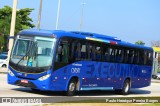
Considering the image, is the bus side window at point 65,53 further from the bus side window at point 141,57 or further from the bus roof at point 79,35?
the bus side window at point 141,57

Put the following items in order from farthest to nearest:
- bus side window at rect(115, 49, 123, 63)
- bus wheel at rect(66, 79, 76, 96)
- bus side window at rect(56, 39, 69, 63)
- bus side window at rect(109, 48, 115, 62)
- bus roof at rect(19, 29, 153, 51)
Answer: bus side window at rect(115, 49, 123, 63) → bus side window at rect(109, 48, 115, 62) → bus wheel at rect(66, 79, 76, 96) → bus roof at rect(19, 29, 153, 51) → bus side window at rect(56, 39, 69, 63)

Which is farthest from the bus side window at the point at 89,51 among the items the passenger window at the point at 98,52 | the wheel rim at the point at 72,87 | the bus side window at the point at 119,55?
the bus side window at the point at 119,55

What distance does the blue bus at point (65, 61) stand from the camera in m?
19.2

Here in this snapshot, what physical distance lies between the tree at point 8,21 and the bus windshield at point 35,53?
5624 centimetres

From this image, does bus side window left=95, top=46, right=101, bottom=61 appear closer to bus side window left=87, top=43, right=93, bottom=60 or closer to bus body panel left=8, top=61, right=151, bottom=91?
bus body panel left=8, top=61, right=151, bottom=91

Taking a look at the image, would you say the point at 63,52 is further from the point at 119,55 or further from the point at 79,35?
the point at 119,55

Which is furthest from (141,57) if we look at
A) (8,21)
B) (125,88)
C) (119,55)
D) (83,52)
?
(8,21)

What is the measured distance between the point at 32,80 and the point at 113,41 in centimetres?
674

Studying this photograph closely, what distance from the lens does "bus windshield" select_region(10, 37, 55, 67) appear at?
62.8 feet

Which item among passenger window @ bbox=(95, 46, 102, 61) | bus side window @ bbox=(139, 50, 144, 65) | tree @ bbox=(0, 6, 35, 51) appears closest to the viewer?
passenger window @ bbox=(95, 46, 102, 61)

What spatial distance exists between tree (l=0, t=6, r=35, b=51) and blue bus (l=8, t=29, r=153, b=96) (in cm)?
5249

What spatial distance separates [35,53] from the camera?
19.3m

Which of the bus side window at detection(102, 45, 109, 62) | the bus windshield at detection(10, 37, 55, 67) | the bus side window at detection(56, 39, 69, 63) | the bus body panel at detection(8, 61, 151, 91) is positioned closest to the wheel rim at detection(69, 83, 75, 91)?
the bus body panel at detection(8, 61, 151, 91)

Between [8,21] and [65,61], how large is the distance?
60.3 meters
